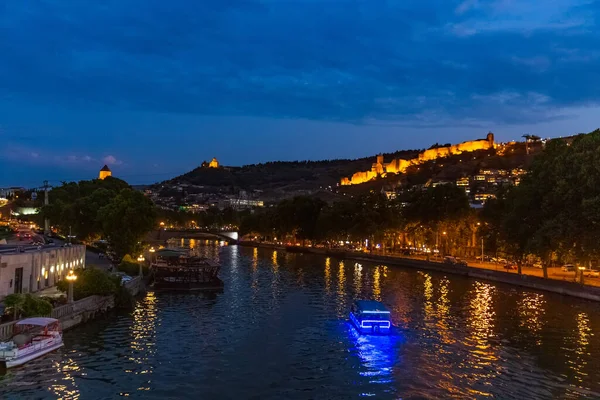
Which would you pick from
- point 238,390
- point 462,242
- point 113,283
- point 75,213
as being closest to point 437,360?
point 238,390

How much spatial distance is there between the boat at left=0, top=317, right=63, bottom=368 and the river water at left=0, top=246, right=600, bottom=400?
731 millimetres

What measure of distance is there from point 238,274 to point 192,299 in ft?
92.9

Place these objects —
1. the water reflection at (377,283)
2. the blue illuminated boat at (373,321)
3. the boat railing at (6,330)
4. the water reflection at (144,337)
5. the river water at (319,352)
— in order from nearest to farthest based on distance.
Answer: the river water at (319,352) < the boat railing at (6,330) < the water reflection at (144,337) < the blue illuminated boat at (373,321) < the water reflection at (377,283)

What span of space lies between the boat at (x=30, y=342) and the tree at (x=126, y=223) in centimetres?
4714

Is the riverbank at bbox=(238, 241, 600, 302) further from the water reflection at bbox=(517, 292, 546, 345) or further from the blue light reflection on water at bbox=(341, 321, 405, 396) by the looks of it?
the blue light reflection on water at bbox=(341, 321, 405, 396)

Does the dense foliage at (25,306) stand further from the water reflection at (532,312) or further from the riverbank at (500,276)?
the riverbank at (500,276)

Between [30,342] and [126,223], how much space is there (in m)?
50.6

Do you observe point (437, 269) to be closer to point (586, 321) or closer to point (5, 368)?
point (586, 321)

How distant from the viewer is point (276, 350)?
37.6 metres

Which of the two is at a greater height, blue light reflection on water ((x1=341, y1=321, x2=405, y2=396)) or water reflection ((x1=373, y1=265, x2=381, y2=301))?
water reflection ((x1=373, y1=265, x2=381, y2=301))

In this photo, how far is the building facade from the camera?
43312mm

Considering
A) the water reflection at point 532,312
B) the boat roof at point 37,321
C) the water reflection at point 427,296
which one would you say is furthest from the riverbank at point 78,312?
the water reflection at point 532,312

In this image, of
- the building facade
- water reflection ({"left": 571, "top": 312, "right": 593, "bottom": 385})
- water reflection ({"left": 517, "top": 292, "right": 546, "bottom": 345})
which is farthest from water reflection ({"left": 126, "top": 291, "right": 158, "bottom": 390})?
water reflection ({"left": 517, "top": 292, "right": 546, "bottom": 345})

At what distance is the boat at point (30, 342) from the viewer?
3088 cm
